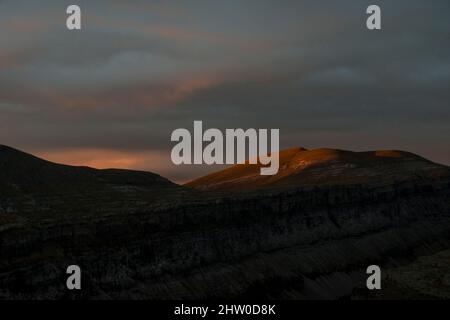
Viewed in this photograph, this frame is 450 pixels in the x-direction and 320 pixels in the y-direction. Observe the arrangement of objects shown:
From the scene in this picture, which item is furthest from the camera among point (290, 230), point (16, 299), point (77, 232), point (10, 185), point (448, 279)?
point (290, 230)

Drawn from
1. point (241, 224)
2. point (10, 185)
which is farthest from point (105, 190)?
point (241, 224)

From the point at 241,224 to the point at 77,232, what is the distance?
4217 centimetres

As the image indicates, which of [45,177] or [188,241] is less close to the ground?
[45,177]

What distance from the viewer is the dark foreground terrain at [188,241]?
94438 millimetres

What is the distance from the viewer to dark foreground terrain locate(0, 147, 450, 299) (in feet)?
310

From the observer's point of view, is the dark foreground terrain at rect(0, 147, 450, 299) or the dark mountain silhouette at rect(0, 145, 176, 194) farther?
the dark mountain silhouette at rect(0, 145, 176, 194)

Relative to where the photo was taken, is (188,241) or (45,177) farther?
(45,177)

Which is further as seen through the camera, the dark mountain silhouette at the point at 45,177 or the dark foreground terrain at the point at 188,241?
Answer: the dark mountain silhouette at the point at 45,177

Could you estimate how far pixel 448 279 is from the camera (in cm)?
10588

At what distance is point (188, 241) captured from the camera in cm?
11550

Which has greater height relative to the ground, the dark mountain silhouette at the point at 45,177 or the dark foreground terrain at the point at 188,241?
the dark mountain silhouette at the point at 45,177

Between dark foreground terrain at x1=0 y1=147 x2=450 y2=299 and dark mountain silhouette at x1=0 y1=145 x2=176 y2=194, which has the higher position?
dark mountain silhouette at x1=0 y1=145 x2=176 y2=194
